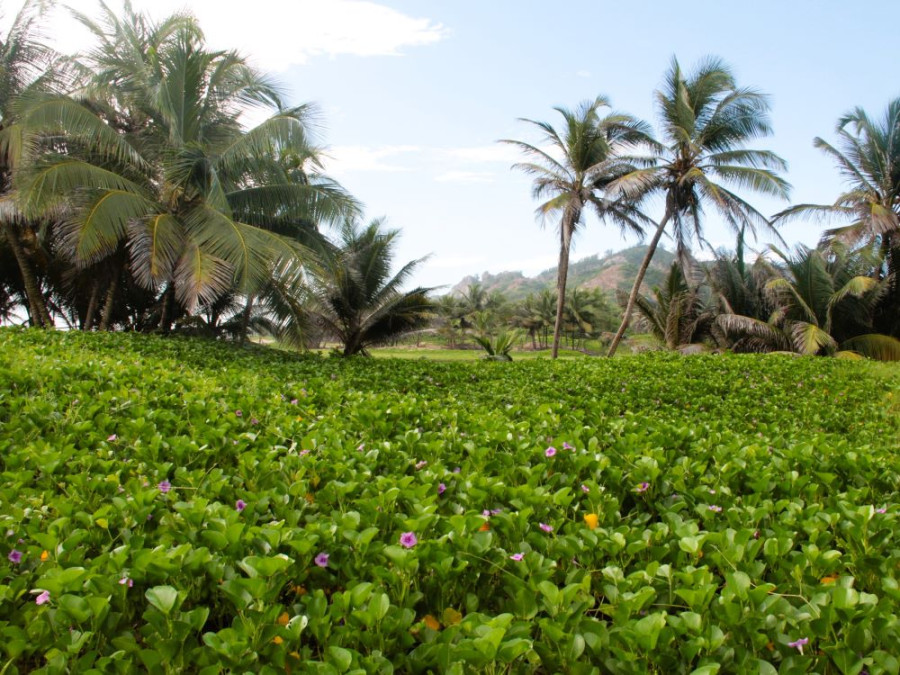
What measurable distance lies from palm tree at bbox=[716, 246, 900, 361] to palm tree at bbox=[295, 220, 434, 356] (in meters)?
9.28

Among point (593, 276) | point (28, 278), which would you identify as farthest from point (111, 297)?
point (593, 276)

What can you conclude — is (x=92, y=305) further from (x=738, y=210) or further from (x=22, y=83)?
(x=738, y=210)

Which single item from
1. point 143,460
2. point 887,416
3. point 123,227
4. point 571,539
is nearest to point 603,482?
point 571,539

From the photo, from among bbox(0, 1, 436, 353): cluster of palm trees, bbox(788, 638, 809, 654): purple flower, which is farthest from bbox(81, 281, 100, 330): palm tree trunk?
bbox(788, 638, 809, 654): purple flower

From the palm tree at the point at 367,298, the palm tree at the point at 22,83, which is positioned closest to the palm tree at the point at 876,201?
the palm tree at the point at 367,298

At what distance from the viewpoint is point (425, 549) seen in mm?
1481

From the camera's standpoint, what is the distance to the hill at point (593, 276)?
93.9 m

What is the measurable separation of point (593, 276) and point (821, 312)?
3721 inches

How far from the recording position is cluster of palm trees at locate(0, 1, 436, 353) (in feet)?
32.7

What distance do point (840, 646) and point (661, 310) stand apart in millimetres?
19205

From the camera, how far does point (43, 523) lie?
1835 millimetres

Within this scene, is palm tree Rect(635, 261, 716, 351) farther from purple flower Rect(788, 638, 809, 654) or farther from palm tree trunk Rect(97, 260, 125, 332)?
purple flower Rect(788, 638, 809, 654)

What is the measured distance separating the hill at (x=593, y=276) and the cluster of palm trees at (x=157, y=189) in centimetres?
6864

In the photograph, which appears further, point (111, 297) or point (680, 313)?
point (680, 313)
